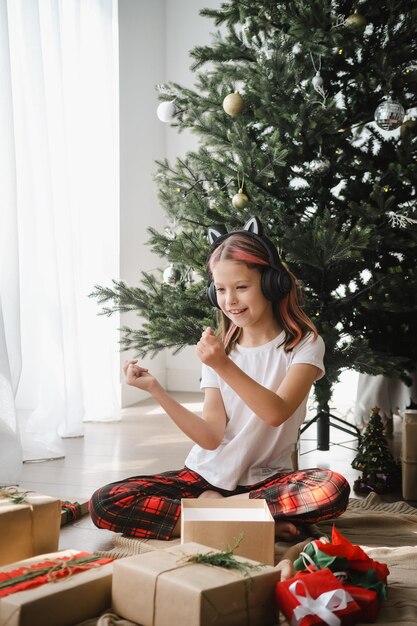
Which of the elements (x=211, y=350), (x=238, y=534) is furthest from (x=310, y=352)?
(x=238, y=534)

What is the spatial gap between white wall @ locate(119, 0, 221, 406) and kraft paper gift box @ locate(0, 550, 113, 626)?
280 centimetres

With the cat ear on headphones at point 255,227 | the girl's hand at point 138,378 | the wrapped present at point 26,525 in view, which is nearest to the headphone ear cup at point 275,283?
the cat ear on headphones at point 255,227

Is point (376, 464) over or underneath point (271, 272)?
underneath

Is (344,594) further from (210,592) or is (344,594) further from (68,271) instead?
(68,271)

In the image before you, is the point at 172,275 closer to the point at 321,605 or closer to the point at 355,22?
the point at 355,22

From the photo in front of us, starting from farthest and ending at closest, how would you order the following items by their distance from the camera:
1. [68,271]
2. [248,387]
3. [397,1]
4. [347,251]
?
[68,271] < [397,1] < [347,251] < [248,387]

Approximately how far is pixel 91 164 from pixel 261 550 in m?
2.59

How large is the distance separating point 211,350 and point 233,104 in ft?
3.55

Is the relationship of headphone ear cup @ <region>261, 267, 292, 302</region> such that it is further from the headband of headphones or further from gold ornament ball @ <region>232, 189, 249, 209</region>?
gold ornament ball @ <region>232, 189, 249, 209</region>

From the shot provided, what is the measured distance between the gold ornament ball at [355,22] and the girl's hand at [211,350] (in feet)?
4.19

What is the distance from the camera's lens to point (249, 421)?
192 cm

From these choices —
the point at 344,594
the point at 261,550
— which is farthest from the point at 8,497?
the point at 344,594

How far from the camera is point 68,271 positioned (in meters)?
3.38

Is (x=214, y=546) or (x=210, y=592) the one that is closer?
(x=210, y=592)
